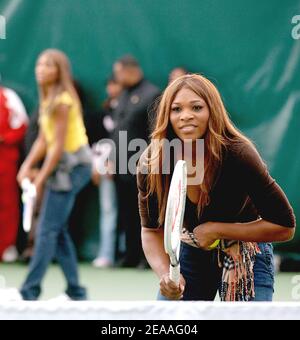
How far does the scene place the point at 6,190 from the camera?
20.3ft

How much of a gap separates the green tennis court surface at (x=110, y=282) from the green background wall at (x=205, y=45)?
0.58m

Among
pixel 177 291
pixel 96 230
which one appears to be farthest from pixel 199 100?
pixel 96 230

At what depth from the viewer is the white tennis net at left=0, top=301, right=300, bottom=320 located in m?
2.13

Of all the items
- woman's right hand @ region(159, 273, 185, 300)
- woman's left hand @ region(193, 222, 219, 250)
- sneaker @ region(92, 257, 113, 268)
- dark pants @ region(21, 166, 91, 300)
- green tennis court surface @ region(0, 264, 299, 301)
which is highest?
woman's left hand @ region(193, 222, 219, 250)

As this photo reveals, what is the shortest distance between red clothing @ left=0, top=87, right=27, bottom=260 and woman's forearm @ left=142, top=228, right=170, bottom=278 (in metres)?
3.28

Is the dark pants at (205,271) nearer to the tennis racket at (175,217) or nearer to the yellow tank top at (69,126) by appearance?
the tennis racket at (175,217)

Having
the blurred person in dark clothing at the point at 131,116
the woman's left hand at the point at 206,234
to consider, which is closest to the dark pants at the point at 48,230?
the blurred person in dark clothing at the point at 131,116

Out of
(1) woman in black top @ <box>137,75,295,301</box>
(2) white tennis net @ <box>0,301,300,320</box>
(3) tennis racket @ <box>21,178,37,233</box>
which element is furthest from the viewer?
(3) tennis racket @ <box>21,178,37,233</box>

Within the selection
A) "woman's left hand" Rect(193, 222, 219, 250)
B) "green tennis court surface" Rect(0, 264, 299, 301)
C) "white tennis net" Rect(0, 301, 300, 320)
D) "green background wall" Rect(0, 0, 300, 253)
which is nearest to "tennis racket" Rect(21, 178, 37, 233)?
"green tennis court surface" Rect(0, 264, 299, 301)

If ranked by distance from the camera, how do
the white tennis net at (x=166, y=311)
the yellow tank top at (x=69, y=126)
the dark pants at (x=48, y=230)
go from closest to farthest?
the white tennis net at (x=166, y=311)
the dark pants at (x=48, y=230)
the yellow tank top at (x=69, y=126)

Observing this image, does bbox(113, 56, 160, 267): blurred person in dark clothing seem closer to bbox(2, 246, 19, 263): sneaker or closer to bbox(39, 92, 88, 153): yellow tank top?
bbox(39, 92, 88, 153): yellow tank top

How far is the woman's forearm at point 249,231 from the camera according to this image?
2.68 m
